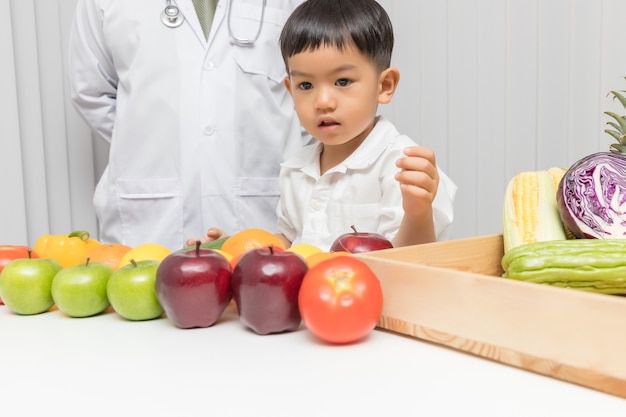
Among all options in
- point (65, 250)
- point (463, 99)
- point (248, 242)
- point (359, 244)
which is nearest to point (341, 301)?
point (359, 244)

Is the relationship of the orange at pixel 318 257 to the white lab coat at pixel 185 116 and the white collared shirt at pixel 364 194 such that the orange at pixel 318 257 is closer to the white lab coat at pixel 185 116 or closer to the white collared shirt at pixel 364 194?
the white collared shirt at pixel 364 194

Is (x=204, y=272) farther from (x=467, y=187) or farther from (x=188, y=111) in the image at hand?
(x=467, y=187)

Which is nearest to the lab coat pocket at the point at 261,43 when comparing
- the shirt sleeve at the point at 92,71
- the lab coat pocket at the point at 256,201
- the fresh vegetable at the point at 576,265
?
the lab coat pocket at the point at 256,201

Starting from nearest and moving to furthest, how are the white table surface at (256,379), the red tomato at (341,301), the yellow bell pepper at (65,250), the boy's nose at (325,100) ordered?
the white table surface at (256,379)
the red tomato at (341,301)
the yellow bell pepper at (65,250)
the boy's nose at (325,100)

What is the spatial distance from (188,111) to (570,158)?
1184mm

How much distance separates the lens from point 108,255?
1.01 metres

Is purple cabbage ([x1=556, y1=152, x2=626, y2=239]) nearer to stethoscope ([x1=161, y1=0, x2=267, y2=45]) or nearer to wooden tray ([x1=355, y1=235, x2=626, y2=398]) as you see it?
wooden tray ([x1=355, y1=235, x2=626, y2=398])

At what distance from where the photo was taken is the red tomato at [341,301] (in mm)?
718

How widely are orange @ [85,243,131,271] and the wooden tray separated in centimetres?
41

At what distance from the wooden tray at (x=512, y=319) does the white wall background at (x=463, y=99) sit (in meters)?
1.45

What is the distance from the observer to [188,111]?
186cm

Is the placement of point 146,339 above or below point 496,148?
below

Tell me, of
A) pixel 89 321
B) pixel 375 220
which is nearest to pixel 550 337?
pixel 89 321

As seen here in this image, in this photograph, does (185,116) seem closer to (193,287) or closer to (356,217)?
(356,217)
